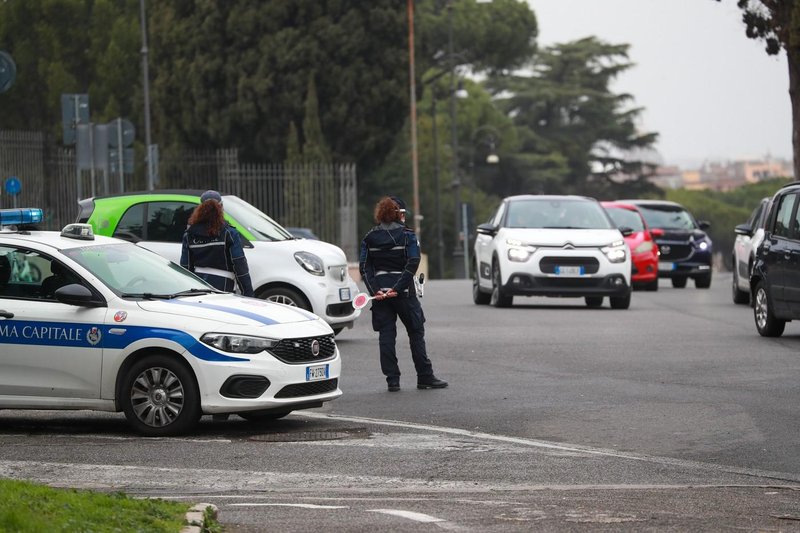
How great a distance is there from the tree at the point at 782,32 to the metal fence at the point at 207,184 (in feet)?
35.3

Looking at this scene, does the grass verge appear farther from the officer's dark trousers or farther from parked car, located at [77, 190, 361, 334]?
parked car, located at [77, 190, 361, 334]

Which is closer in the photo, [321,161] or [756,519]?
[756,519]

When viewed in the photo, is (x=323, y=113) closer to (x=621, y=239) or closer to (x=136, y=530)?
(x=621, y=239)

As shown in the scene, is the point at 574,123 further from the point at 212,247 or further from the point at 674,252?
the point at 212,247

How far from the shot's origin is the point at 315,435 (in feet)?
39.2

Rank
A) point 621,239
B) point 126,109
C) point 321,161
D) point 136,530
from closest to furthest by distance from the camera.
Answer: point 136,530 → point 621,239 → point 321,161 → point 126,109

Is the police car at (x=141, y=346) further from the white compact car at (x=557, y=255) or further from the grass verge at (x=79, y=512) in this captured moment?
the white compact car at (x=557, y=255)

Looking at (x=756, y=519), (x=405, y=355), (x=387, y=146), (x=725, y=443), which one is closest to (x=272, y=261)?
(x=405, y=355)

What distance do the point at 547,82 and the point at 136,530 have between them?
9179 cm

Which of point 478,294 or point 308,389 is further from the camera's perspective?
point 478,294

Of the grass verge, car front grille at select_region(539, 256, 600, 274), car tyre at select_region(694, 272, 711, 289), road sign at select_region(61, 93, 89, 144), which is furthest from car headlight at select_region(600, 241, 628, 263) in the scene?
the grass verge

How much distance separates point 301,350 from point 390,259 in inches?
106

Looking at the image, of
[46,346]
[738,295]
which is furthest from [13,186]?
[46,346]

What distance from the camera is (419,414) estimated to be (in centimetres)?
1313
